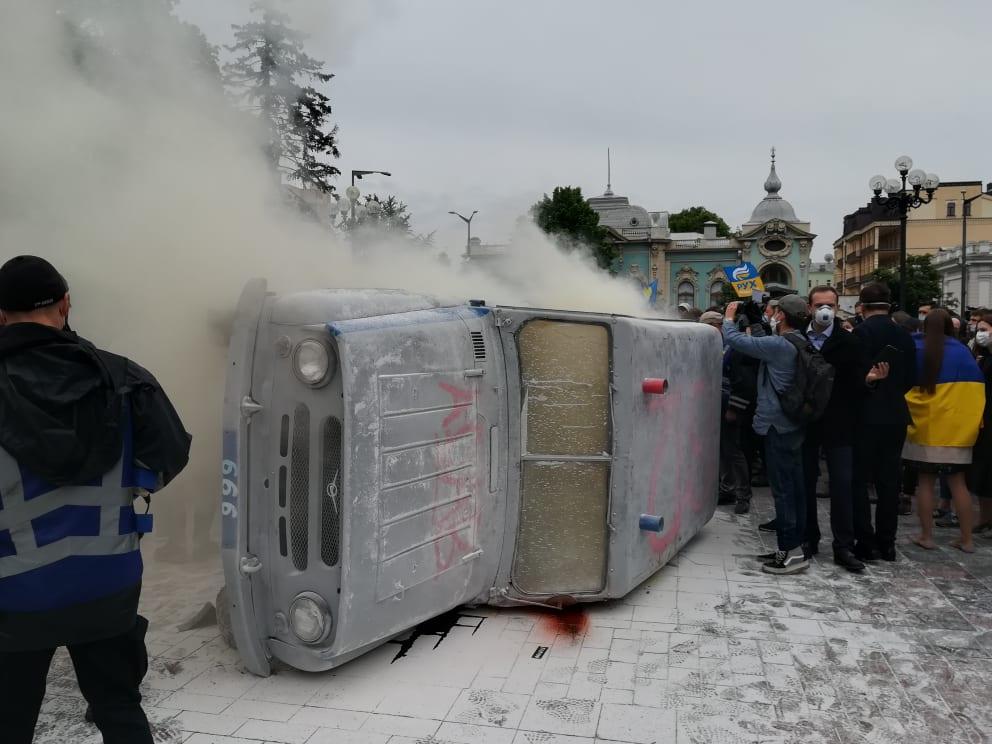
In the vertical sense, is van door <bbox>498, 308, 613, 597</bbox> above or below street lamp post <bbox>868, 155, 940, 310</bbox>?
below

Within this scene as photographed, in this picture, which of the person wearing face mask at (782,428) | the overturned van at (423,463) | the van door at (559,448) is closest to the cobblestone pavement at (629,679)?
the overturned van at (423,463)

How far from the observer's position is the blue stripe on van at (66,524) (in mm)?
2518

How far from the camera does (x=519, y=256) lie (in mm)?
9984

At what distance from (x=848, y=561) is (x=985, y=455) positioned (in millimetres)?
1943

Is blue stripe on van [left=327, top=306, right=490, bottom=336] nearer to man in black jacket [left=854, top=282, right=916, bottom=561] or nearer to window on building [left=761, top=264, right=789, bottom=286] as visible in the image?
man in black jacket [left=854, top=282, right=916, bottom=561]

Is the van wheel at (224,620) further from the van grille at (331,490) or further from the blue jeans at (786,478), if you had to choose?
the blue jeans at (786,478)

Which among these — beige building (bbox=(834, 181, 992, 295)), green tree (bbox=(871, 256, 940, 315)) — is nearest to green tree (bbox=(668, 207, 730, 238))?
beige building (bbox=(834, 181, 992, 295))

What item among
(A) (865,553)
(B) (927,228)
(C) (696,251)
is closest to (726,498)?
(A) (865,553)

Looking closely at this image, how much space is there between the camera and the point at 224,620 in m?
4.20

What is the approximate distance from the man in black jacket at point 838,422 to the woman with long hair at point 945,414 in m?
0.92

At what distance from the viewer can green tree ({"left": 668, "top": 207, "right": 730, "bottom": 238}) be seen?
81875 mm

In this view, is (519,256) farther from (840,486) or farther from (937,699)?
(937,699)

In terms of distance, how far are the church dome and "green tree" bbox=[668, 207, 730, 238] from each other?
362 cm

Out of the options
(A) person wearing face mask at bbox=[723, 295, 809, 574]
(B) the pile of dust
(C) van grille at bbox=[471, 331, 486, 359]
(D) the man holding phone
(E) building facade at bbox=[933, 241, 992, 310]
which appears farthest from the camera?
(E) building facade at bbox=[933, 241, 992, 310]
